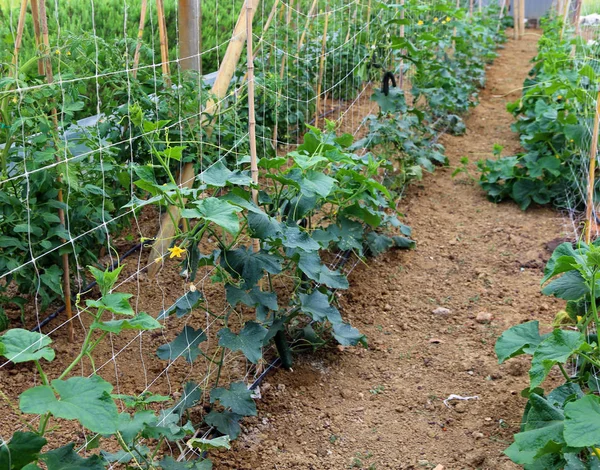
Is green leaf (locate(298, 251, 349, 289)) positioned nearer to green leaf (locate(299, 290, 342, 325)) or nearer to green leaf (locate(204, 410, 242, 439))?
green leaf (locate(299, 290, 342, 325))

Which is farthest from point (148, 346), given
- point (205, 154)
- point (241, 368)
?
point (205, 154)

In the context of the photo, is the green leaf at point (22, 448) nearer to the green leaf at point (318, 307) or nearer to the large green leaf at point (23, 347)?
the large green leaf at point (23, 347)

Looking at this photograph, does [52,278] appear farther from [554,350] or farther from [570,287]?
[570,287]

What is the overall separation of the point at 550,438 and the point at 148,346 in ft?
6.22

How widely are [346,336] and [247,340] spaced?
75cm

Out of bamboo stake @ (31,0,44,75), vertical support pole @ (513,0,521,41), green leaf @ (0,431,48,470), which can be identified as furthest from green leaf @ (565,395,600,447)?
vertical support pole @ (513,0,521,41)

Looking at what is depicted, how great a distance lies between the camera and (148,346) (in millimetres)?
3279

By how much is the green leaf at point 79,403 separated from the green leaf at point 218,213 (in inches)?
26.7

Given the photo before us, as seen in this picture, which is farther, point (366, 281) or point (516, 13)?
point (516, 13)

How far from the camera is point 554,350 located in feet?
7.57

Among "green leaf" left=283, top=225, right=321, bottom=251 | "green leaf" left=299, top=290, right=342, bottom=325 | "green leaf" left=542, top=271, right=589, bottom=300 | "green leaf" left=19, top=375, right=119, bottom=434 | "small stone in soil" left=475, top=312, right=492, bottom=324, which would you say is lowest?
"small stone in soil" left=475, top=312, right=492, bottom=324

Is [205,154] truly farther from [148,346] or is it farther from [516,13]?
[516,13]

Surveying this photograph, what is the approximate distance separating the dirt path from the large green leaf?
1.10 meters

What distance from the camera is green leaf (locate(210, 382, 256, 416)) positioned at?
8.91 ft
